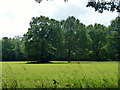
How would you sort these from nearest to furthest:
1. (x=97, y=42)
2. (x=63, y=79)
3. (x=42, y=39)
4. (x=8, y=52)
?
(x=63, y=79) → (x=42, y=39) → (x=97, y=42) → (x=8, y=52)

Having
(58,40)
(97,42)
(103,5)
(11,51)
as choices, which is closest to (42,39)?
(58,40)

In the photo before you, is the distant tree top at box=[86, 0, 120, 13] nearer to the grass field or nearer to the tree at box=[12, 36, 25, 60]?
the grass field

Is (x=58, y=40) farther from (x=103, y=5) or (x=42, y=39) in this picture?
(x=103, y=5)

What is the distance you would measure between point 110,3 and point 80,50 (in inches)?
2105

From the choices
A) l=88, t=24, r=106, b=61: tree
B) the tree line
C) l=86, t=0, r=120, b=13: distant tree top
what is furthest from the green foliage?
l=86, t=0, r=120, b=13: distant tree top

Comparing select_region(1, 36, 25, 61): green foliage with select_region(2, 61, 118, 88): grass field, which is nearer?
select_region(2, 61, 118, 88): grass field

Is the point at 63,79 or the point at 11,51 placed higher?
the point at 11,51

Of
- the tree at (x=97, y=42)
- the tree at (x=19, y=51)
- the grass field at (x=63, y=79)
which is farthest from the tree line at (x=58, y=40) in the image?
the grass field at (x=63, y=79)

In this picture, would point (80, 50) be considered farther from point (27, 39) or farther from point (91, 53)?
point (27, 39)

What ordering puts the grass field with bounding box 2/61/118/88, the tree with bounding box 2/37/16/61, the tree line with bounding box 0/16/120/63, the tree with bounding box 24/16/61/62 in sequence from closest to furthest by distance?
the grass field with bounding box 2/61/118/88
the tree with bounding box 24/16/61/62
the tree line with bounding box 0/16/120/63
the tree with bounding box 2/37/16/61

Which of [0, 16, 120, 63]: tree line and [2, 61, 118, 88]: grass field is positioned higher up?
[0, 16, 120, 63]: tree line

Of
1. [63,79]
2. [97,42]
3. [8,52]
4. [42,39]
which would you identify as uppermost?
[42,39]

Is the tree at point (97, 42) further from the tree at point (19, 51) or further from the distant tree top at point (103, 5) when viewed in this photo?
the distant tree top at point (103, 5)

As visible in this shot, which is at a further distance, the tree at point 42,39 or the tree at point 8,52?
the tree at point 8,52
